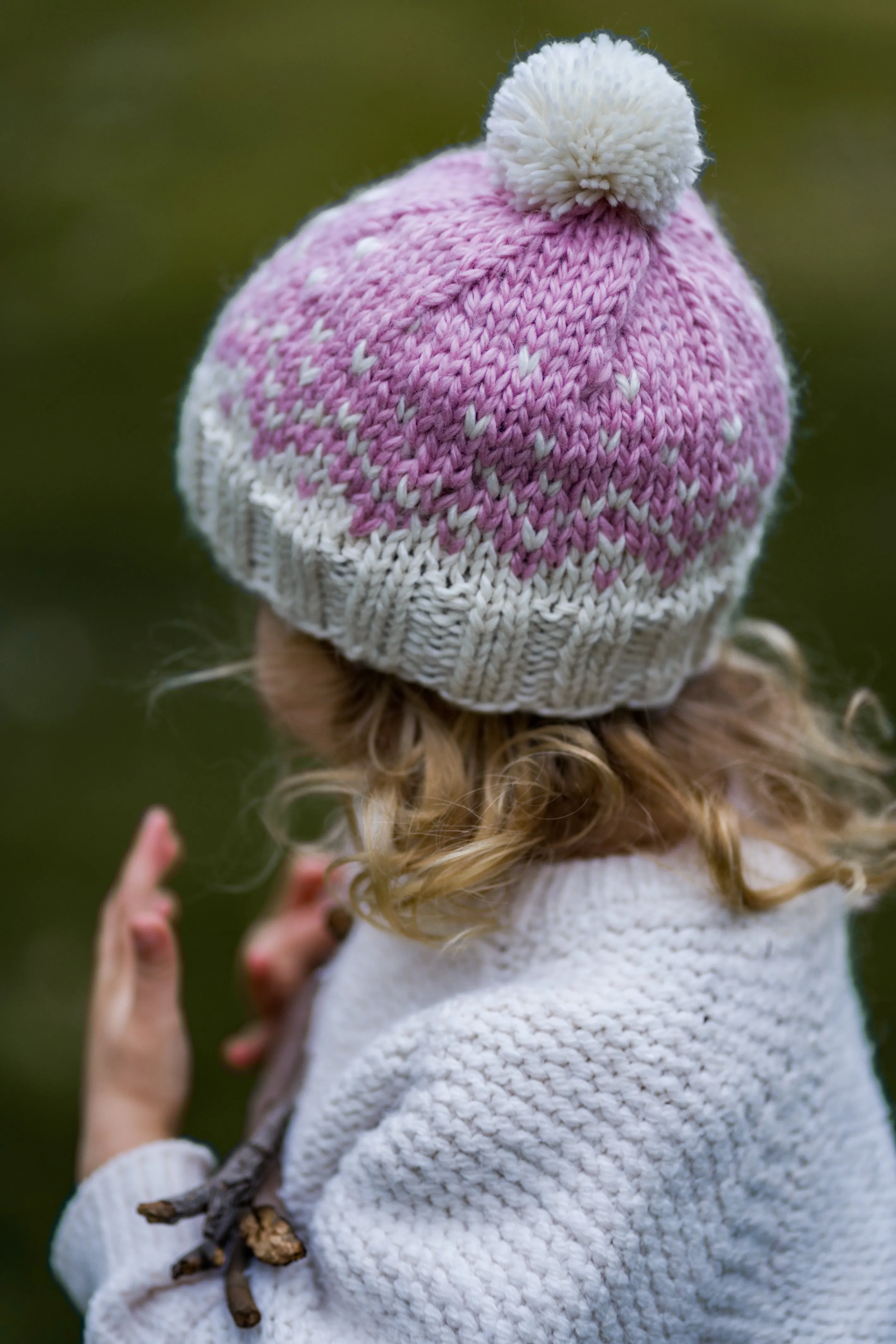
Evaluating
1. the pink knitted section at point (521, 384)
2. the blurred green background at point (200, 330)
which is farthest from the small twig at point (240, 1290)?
the blurred green background at point (200, 330)

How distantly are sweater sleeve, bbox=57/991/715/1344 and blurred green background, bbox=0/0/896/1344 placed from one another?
1.03 metres

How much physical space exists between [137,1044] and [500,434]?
2.83 feet

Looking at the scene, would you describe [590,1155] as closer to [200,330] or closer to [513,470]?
[513,470]

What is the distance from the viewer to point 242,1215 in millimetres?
1122

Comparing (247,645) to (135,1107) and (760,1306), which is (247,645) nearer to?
(135,1107)

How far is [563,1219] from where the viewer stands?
0.95 m

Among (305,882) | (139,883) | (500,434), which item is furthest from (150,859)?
(500,434)

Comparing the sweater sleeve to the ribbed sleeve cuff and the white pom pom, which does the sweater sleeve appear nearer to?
the ribbed sleeve cuff

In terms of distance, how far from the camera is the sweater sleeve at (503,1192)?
940 millimetres

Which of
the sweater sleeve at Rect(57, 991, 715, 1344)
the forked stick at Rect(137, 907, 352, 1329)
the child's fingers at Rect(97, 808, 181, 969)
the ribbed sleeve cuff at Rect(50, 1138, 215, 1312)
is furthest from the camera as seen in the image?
Answer: the child's fingers at Rect(97, 808, 181, 969)

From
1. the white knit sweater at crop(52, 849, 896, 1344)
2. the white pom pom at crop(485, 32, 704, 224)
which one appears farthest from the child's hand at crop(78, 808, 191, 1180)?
the white pom pom at crop(485, 32, 704, 224)

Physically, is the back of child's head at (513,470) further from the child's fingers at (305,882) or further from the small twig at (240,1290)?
the child's fingers at (305,882)

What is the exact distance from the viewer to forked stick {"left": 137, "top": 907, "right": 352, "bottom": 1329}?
3.43 ft

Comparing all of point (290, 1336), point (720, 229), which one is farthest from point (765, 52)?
point (290, 1336)
